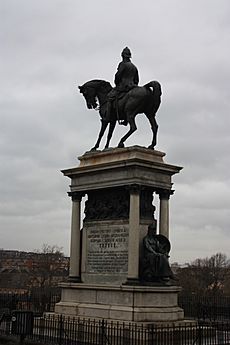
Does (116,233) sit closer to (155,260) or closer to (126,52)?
(155,260)

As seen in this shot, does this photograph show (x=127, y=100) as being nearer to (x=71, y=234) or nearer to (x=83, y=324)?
(x=71, y=234)

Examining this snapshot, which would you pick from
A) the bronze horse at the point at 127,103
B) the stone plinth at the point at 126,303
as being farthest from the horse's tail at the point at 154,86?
the stone plinth at the point at 126,303

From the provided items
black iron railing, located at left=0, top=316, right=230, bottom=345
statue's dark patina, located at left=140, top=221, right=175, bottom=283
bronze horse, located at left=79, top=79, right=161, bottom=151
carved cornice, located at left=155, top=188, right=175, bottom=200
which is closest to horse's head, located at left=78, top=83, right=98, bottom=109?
bronze horse, located at left=79, top=79, right=161, bottom=151

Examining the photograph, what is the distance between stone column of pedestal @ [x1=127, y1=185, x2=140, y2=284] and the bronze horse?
8.72 ft

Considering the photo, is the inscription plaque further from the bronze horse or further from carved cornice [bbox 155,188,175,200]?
the bronze horse

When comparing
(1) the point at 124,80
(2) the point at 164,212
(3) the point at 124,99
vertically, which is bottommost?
(2) the point at 164,212

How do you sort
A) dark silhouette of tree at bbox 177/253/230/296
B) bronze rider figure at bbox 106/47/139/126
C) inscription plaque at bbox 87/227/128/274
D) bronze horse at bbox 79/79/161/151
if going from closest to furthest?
inscription plaque at bbox 87/227/128/274, bronze horse at bbox 79/79/161/151, bronze rider figure at bbox 106/47/139/126, dark silhouette of tree at bbox 177/253/230/296

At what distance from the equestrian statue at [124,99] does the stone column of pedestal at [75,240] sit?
238 centimetres

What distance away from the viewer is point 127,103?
80.0ft

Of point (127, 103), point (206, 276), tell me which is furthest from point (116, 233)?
point (206, 276)

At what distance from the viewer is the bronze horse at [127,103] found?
79.4 feet

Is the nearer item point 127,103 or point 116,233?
point 116,233

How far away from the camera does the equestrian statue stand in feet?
79.6

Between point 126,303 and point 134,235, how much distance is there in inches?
95.2
